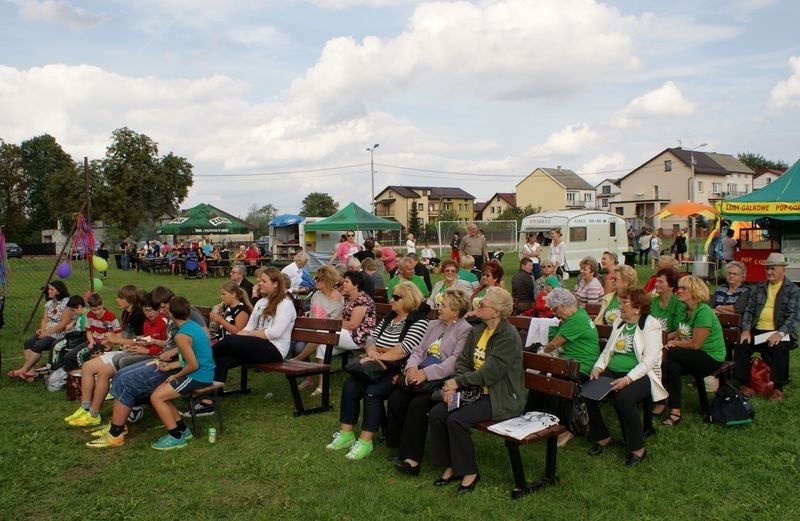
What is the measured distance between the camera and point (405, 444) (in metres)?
4.75

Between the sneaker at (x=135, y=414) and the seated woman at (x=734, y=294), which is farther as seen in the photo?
the seated woman at (x=734, y=294)

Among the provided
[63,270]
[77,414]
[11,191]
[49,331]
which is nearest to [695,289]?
[77,414]

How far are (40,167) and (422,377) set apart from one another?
7989 cm

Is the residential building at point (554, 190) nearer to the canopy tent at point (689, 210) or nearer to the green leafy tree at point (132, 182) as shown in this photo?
the green leafy tree at point (132, 182)

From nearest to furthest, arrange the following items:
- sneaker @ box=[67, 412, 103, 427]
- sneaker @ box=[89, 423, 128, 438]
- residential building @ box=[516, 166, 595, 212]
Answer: sneaker @ box=[89, 423, 128, 438] → sneaker @ box=[67, 412, 103, 427] → residential building @ box=[516, 166, 595, 212]

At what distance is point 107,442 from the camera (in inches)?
214

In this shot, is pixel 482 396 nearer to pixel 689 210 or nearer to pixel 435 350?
pixel 435 350

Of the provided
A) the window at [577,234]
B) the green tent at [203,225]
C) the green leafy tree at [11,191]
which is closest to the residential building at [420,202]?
the green leafy tree at [11,191]

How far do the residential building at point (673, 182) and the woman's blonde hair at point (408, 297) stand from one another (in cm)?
6497

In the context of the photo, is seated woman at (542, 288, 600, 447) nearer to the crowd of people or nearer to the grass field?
the crowd of people

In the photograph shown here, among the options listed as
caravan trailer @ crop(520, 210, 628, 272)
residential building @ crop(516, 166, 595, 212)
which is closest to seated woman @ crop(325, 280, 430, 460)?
caravan trailer @ crop(520, 210, 628, 272)

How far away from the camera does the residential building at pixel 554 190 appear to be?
266 ft

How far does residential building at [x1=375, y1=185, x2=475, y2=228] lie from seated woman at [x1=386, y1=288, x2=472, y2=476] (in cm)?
8087

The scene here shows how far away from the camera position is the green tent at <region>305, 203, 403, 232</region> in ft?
74.4
